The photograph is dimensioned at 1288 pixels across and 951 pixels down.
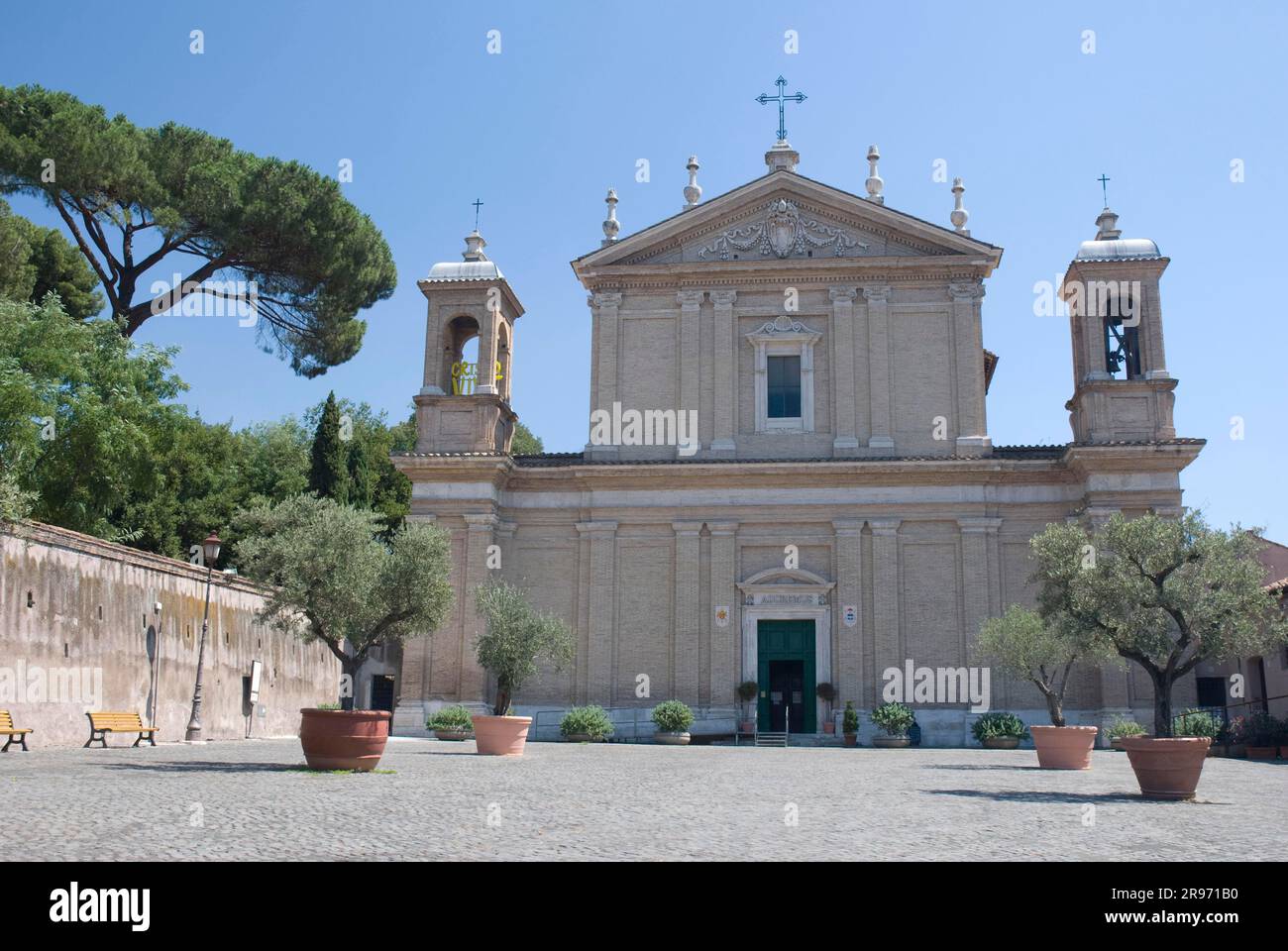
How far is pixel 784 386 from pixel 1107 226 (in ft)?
31.4

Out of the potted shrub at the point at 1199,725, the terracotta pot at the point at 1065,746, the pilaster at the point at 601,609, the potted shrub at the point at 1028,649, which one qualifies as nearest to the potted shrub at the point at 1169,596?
the terracotta pot at the point at 1065,746

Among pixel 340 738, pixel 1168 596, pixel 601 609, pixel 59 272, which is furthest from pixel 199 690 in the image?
pixel 1168 596

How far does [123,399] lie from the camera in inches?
1087

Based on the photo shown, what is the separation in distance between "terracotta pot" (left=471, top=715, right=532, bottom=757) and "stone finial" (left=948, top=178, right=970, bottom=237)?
58.4 feet

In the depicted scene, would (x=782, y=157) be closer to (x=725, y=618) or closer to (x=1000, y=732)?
(x=725, y=618)

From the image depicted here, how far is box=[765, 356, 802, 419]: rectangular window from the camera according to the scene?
30.4 meters

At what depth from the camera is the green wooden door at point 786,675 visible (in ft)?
94.0

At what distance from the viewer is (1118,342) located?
30.1 meters

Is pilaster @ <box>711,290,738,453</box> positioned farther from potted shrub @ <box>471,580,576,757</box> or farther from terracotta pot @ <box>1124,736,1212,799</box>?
terracotta pot @ <box>1124,736,1212,799</box>

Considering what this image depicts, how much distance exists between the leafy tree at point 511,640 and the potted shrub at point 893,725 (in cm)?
789

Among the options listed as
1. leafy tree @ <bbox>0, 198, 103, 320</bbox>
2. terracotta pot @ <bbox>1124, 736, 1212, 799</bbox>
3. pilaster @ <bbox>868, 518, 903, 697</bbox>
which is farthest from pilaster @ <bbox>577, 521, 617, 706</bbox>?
terracotta pot @ <bbox>1124, 736, 1212, 799</bbox>

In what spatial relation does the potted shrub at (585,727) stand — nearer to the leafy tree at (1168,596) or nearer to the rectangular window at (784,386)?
the rectangular window at (784,386)

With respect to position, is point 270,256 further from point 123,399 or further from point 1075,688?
point 1075,688
